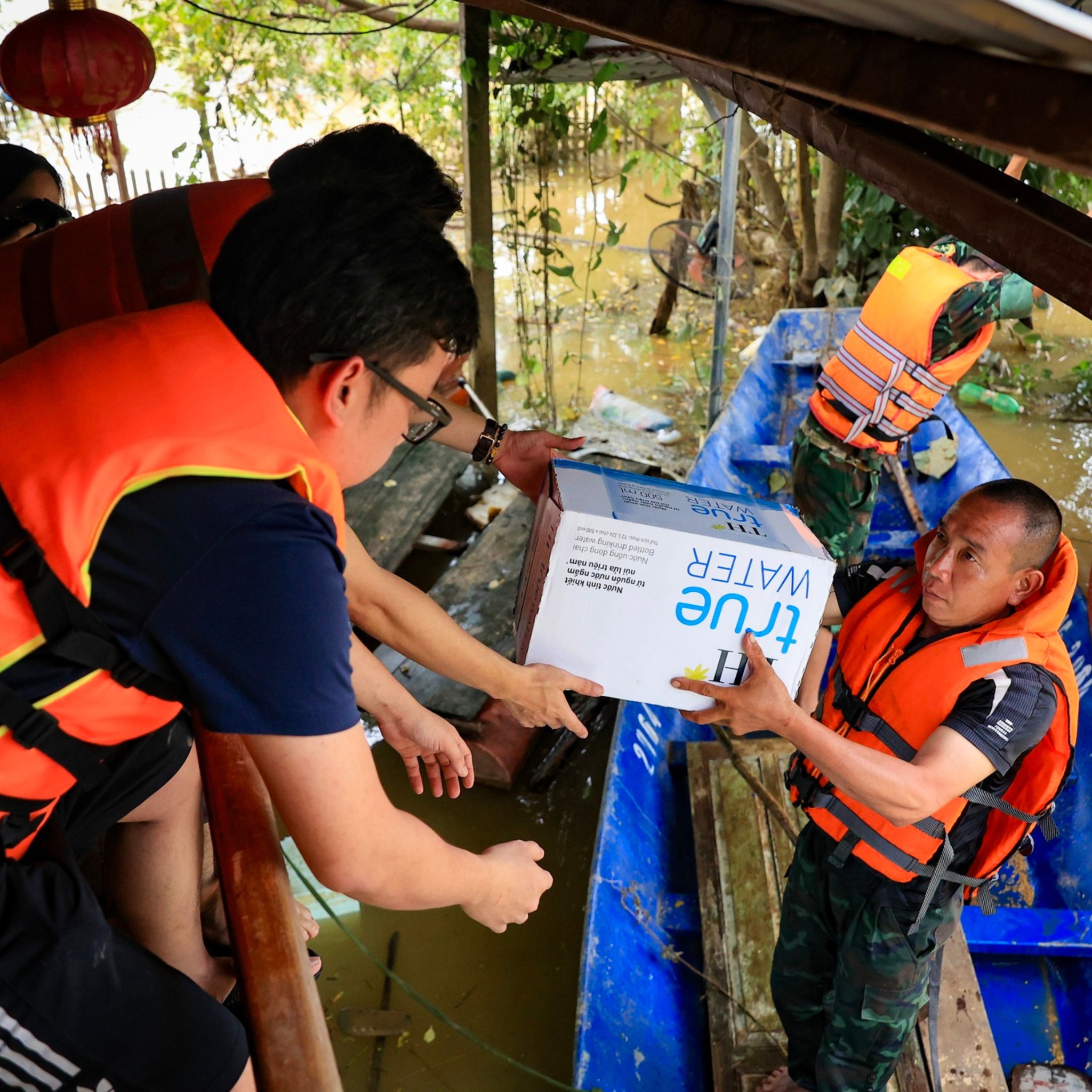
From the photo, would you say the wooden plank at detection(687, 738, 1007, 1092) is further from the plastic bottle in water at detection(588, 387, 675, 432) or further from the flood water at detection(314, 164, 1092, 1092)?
the plastic bottle in water at detection(588, 387, 675, 432)

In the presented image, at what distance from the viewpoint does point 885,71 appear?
108cm

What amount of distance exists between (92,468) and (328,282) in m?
0.34

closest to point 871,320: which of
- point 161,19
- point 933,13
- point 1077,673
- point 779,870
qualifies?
point 1077,673

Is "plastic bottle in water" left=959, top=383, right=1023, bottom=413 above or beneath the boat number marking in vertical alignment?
beneath

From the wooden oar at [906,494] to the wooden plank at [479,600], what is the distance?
2.04 metres

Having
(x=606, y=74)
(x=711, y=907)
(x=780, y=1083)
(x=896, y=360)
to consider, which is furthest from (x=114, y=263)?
(x=896, y=360)

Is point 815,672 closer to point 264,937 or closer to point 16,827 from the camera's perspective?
point 264,937

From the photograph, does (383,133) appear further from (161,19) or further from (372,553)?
(161,19)

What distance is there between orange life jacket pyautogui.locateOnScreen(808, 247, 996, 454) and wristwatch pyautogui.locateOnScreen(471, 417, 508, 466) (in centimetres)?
229

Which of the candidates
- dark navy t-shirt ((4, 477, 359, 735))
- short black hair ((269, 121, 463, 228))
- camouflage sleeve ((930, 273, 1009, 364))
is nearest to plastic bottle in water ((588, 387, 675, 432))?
camouflage sleeve ((930, 273, 1009, 364))

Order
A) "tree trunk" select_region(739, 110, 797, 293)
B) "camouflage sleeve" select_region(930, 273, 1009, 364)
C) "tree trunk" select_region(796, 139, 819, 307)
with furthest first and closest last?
"tree trunk" select_region(739, 110, 797, 293)
"tree trunk" select_region(796, 139, 819, 307)
"camouflage sleeve" select_region(930, 273, 1009, 364)

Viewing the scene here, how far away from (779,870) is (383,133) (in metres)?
2.49

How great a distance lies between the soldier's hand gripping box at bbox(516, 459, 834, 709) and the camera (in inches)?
72.3

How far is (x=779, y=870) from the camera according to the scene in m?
3.10
